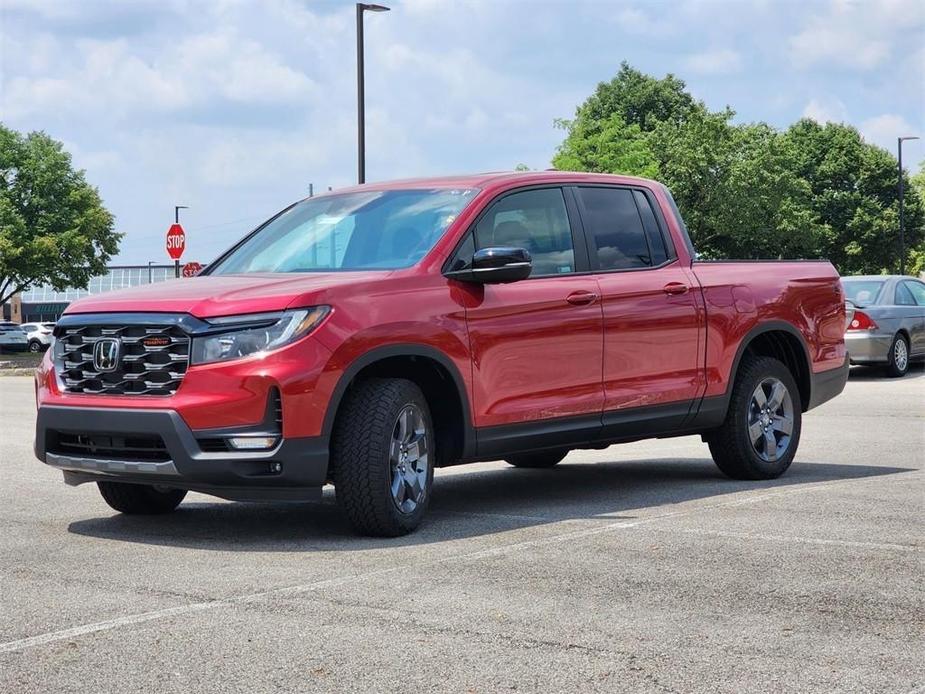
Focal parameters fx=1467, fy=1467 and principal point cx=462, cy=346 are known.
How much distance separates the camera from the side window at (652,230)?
936cm

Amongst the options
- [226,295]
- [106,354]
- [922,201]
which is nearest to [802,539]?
[226,295]

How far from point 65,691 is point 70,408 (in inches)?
122

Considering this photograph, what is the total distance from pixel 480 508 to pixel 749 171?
197 ft

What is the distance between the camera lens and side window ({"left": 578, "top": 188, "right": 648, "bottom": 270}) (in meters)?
8.92

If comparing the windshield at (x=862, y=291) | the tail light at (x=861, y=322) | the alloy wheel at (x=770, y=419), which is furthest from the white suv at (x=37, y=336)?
the alloy wheel at (x=770, y=419)

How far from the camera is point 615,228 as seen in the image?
9.13m

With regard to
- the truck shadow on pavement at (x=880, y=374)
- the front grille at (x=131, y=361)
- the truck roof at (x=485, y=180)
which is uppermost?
the truck roof at (x=485, y=180)

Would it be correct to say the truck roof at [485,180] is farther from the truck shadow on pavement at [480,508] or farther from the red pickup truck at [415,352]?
the truck shadow on pavement at [480,508]

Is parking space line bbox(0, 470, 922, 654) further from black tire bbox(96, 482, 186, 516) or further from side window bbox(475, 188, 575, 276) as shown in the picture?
black tire bbox(96, 482, 186, 516)

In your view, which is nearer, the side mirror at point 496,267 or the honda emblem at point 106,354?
the honda emblem at point 106,354

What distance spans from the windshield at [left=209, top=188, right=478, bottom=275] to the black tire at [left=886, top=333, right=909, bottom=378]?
15177 mm

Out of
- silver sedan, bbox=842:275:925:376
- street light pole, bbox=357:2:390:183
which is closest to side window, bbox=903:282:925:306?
silver sedan, bbox=842:275:925:376

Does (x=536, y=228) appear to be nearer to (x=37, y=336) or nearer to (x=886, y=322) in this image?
(x=886, y=322)

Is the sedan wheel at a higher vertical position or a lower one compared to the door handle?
lower
